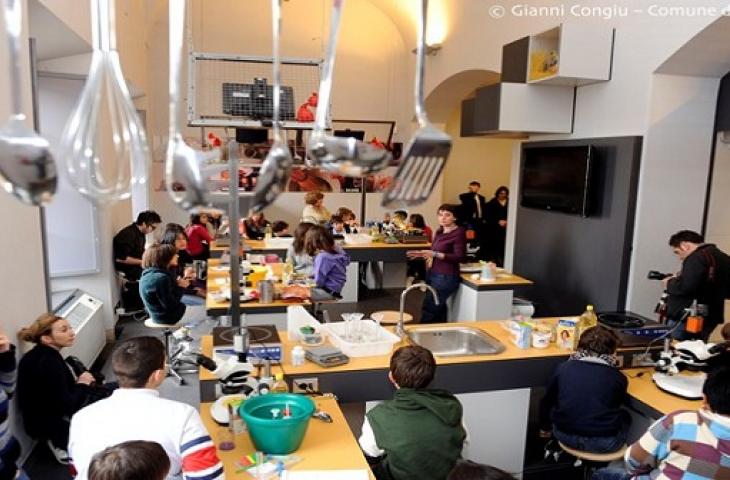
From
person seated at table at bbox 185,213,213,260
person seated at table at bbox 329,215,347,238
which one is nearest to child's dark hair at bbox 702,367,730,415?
person seated at table at bbox 329,215,347,238

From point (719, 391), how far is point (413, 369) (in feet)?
3.50

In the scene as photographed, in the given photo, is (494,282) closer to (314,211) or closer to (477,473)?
(314,211)

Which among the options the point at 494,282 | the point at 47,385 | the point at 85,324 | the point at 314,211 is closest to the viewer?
the point at 47,385

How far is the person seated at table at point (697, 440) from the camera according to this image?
1841 mm

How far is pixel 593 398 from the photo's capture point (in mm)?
2512

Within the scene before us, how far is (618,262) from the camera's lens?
186 inches

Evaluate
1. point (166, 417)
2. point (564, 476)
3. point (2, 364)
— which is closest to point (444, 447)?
point (166, 417)

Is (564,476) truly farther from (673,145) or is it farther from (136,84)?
(136,84)

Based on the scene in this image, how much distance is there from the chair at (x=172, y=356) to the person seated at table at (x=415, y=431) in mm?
2616

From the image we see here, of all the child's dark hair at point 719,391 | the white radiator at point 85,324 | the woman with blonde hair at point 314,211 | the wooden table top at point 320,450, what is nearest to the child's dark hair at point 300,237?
the white radiator at point 85,324

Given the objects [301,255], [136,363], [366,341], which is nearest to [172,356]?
[301,255]

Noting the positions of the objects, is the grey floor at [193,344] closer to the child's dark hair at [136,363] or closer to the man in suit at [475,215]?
the child's dark hair at [136,363]

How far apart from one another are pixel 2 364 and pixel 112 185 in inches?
86.1

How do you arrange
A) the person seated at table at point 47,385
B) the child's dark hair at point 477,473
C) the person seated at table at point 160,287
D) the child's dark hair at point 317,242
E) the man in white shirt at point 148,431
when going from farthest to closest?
the child's dark hair at point 317,242
the person seated at table at point 160,287
the person seated at table at point 47,385
the man in white shirt at point 148,431
the child's dark hair at point 477,473
